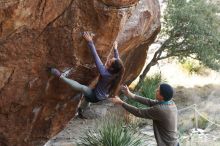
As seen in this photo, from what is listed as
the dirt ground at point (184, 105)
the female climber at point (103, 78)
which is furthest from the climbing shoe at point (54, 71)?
the dirt ground at point (184, 105)

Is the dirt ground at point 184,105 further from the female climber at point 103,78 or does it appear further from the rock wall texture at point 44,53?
the female climber at point 103,78

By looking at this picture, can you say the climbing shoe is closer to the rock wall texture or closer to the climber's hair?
the rock wall texture

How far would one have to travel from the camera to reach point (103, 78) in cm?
872

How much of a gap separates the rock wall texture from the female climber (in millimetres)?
212

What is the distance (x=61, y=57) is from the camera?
29.8ft

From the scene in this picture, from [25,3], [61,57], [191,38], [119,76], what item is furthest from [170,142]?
[191,38]

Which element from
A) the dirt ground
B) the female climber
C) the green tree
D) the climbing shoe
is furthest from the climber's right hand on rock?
the green tree

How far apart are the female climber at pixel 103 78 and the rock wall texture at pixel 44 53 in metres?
0.21

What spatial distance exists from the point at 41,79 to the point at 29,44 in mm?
901

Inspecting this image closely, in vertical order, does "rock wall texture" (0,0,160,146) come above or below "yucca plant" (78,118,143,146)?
above

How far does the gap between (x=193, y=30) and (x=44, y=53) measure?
9.12m

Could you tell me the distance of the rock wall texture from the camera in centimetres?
820

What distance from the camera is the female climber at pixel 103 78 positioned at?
8.64m

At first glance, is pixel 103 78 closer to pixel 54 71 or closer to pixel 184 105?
pixel 54 71
